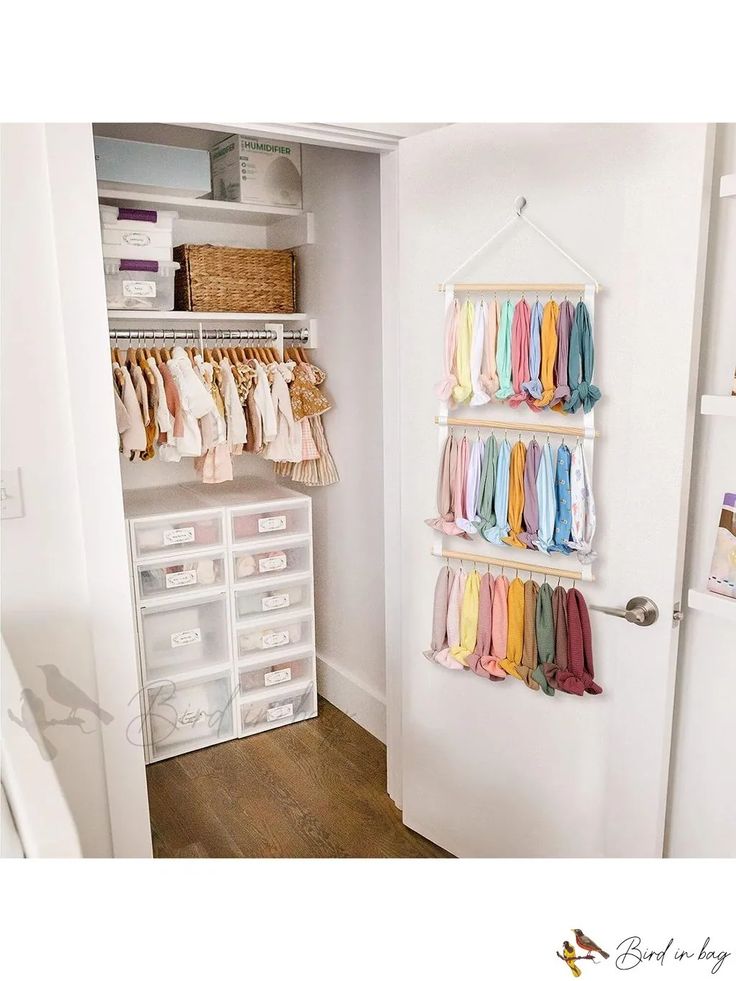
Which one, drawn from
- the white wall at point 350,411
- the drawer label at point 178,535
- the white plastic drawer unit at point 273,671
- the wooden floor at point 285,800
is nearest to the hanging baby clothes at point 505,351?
the white wall at point 350,411

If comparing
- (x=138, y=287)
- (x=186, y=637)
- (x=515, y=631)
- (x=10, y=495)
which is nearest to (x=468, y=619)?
(x=515, y=631)

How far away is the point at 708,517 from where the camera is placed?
1.16 metres

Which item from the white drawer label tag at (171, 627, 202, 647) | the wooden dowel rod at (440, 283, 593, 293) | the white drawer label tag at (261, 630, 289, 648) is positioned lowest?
the white drawer label tag at (261, 630, 289, 648)

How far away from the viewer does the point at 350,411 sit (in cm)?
237

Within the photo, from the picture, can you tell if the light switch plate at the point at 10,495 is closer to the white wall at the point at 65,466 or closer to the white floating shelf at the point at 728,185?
the white wall at the point at 65,466

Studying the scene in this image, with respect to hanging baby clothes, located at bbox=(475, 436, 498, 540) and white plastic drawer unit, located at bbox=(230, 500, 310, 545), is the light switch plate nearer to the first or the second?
hanging baby clothes, located at bbox=(475, 436, 498, 540)

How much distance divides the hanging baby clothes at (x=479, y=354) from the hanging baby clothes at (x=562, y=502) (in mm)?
184

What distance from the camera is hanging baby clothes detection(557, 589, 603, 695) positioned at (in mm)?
1328

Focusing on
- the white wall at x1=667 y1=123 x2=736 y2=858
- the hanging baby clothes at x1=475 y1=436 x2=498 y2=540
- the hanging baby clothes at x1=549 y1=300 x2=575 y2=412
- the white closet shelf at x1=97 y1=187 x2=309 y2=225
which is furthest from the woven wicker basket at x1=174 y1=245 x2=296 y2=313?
the white wall at x1=667 y1=123 x2=736 y2=858

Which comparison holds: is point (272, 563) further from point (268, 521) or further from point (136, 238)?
point (136, 238)

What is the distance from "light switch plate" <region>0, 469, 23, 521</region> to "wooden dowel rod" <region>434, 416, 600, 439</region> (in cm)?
79
